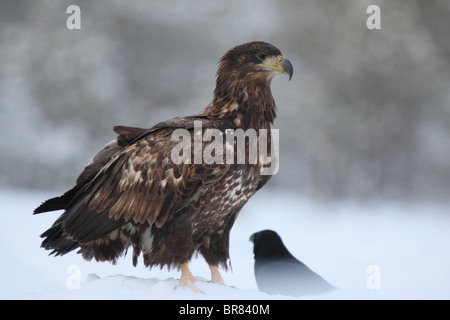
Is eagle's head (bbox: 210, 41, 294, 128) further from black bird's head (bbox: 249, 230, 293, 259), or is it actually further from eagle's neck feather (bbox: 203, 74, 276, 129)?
black bird's head (bbox: 249, 230, 293, 259)

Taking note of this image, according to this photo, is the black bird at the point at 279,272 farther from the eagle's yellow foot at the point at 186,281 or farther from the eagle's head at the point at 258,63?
the eagle's head at the point at 258,63

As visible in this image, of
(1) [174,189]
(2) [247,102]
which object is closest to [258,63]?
(2) [247,102]

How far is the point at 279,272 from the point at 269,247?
0.19 meters

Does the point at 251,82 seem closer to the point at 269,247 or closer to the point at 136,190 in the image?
the point at 136,190

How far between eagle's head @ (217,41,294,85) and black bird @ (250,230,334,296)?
88 centimetres

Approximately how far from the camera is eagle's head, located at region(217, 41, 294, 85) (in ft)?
9.20

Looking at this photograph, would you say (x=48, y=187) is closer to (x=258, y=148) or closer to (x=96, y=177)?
(x=96, y=177)

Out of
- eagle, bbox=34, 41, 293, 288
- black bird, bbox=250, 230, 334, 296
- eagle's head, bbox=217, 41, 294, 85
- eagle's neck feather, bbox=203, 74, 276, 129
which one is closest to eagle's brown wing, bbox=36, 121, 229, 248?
eagle, bbox=34, 41, 293, 288

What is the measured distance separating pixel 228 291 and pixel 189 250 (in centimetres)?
29

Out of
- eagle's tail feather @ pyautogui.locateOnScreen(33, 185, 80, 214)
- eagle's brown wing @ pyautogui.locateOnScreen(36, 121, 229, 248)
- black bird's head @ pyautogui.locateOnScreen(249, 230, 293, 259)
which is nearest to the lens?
eagle's brown wing @ pyautogui.locateOnScreen(36, 121, 229, 248)

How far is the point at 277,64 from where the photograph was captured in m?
2.80

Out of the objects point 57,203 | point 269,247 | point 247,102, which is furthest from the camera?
point 269,247

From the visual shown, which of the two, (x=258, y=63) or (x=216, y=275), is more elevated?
(x=258, y=63)

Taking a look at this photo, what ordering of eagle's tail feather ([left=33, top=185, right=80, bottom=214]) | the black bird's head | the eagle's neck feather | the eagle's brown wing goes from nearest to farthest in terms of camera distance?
the eagle's brown wing < the eagle's neck feather < eagle's tail feather ([left=33, top=185, right=80, bottom=214]) < the black bird's head
